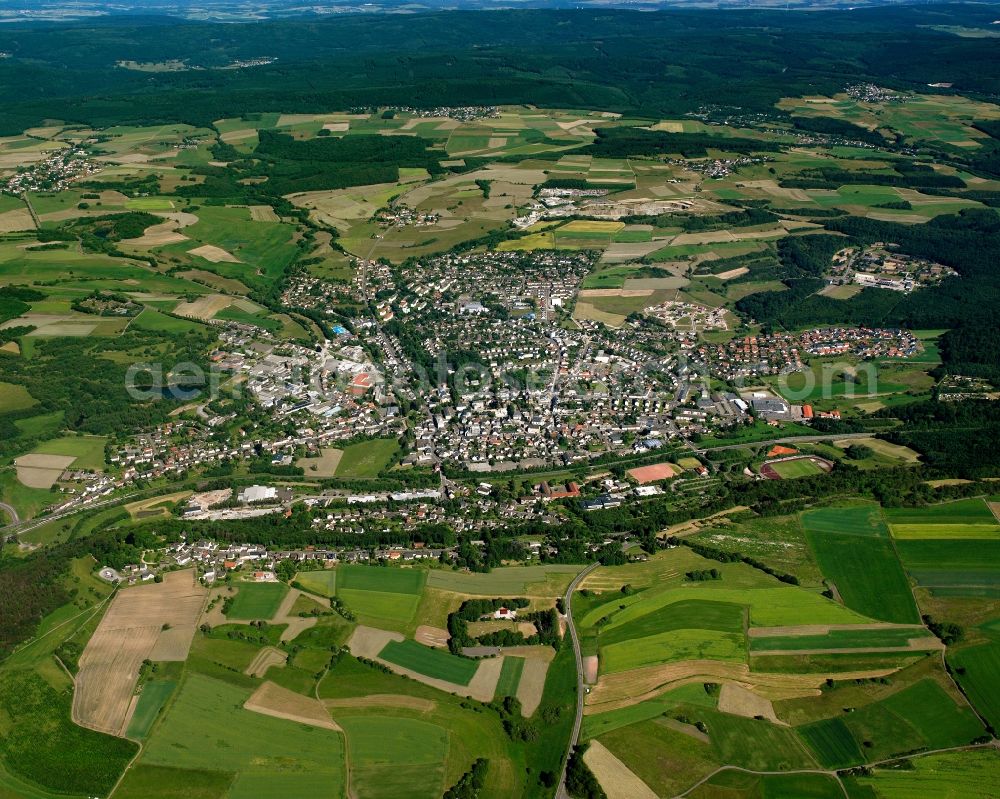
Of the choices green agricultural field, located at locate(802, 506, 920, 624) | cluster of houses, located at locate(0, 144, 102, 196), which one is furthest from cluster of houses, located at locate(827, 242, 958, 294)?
cluster of houses, located at locate(0, 144, 102, 196)

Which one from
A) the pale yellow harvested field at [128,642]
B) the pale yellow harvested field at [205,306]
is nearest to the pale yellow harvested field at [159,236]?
the pale yellow harvested field at [205,306]

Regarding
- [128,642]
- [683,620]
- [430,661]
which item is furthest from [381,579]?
[683,620]

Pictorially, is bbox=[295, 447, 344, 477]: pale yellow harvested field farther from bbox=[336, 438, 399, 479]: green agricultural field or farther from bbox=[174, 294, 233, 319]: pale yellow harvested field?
bbox=[174, 294, 233, 319]: pale yellow harvested field

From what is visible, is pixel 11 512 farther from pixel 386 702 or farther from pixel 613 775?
pixel 613 775

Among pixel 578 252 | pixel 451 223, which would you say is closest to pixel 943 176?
pixel 578 252

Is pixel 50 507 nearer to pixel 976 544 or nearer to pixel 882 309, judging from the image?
pixel 976 544
